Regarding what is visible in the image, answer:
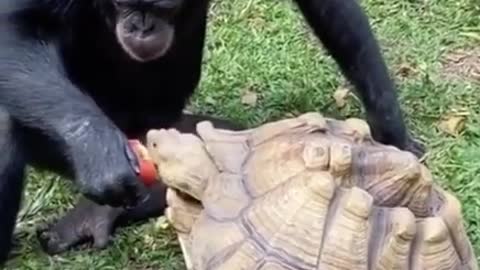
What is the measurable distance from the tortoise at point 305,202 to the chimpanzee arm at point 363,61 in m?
1.08

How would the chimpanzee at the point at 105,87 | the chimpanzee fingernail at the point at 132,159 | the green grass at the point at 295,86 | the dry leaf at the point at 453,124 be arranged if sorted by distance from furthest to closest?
1. the dry leaf at the point at 453,124
2. the green grass at the point at 295,86
3. the chimpanzee at the point at 105,87
4. the chimpanzee fingernail at the point at 132,159

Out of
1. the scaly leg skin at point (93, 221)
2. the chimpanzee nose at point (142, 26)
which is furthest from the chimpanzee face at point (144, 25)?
the scaly leg skin at point (93, 221)

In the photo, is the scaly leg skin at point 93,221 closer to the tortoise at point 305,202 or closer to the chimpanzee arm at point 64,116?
the chimpanzee arm at point 64,116

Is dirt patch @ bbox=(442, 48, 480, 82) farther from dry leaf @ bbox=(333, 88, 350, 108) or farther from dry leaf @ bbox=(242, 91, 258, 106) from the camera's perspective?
dry leaf @ bbox=(242, 91, 258, 106)

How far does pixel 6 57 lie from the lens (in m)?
3.31

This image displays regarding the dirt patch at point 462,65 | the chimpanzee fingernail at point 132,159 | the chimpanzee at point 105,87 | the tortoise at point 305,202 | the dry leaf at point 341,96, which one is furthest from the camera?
the dirt patch at point 462,65

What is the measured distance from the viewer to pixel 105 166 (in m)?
3.01

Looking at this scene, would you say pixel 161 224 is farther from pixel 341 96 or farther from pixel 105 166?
pixel 341 96

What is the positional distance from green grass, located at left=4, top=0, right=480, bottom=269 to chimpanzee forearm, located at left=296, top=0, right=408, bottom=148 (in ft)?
0.51

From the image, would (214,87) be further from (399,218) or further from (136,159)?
(399,218)

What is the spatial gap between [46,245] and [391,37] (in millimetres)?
1566

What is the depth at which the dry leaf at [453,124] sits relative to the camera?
4066 millimetres

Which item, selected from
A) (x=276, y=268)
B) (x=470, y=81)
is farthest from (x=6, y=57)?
(x=470, y=81)

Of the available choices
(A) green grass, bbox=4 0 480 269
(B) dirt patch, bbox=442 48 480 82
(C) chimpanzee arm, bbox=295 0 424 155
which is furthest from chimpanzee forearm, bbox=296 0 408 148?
(B) dirt patch, bbox=442 48 480 82
